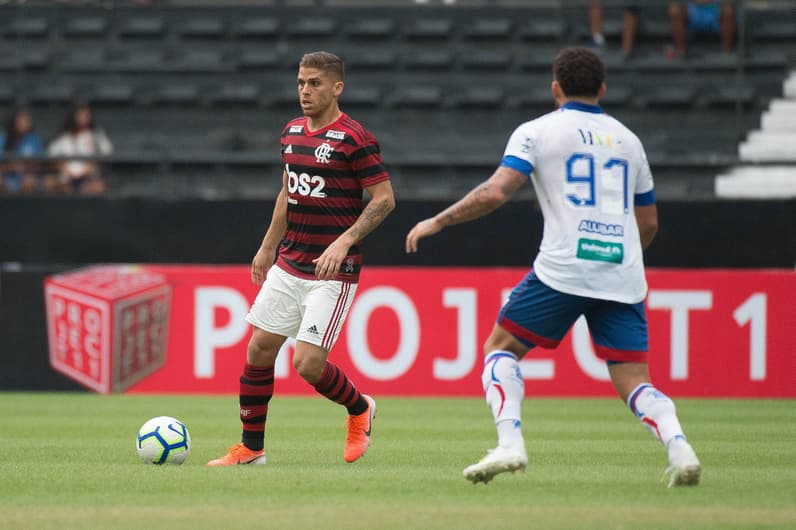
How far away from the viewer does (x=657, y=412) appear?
6.12m

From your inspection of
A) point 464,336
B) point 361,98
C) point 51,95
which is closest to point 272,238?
A: point 464,336

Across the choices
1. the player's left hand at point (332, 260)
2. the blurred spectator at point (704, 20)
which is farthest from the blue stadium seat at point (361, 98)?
the player's left hand at point (332, 260)

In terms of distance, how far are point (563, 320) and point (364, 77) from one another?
472 inches

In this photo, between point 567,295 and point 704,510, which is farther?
point 567,295

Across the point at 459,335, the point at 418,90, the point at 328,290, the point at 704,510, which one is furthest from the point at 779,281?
the point at 704,510

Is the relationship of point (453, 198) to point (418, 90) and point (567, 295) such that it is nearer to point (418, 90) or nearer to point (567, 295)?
point (418, 90)

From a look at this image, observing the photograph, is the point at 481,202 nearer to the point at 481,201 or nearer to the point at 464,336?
the point at 481,201

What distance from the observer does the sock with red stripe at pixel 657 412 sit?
607 centimetres

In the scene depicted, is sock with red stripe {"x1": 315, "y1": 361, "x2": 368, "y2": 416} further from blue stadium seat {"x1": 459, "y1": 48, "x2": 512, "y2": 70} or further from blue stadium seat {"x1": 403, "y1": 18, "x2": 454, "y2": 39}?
blue stadium seat {"x1": 403, "y1": 18, "x2": 454, "y2": 39}

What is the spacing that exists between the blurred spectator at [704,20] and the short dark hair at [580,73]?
38.8ft

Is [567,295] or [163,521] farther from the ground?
[567,295]

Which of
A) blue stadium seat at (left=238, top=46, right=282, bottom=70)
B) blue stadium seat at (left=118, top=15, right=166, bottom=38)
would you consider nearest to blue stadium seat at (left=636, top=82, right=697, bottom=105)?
blue stadium seat at (left=238, top=46, right=282, bottom=70)

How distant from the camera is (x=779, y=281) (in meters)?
13.4

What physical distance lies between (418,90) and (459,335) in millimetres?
5145
